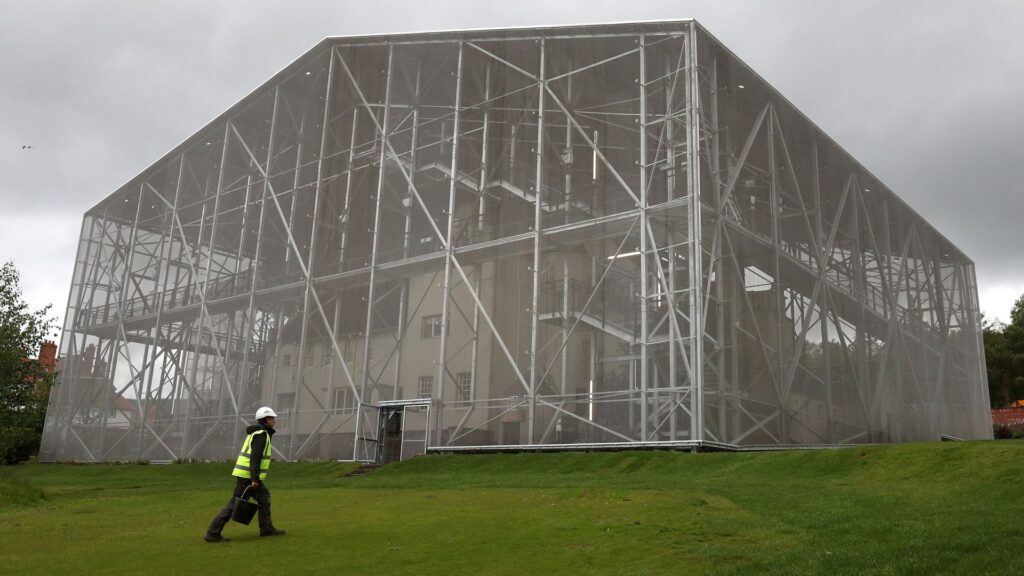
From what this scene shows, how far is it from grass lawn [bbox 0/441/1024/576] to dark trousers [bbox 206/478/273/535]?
10.1 inches

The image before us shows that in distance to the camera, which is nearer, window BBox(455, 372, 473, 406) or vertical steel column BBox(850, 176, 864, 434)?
window BBox(455, 372, 473, 406)

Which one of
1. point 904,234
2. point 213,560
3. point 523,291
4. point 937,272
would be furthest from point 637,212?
point 937,272

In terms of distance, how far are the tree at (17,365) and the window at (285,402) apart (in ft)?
26.1

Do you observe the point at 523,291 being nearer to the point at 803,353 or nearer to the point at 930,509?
the point at 803,353

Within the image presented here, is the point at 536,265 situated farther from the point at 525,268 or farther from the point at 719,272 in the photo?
the point at 719,272

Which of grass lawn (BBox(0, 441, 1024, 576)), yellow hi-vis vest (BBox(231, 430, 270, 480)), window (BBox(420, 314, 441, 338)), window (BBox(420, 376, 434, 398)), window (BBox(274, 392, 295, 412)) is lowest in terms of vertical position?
grass lawn (BBox(0, 441, 1024, 576))

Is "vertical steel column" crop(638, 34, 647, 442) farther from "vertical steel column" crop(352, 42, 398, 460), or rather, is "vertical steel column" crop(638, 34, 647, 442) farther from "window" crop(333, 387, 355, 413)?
"window" crop(333, 387, 355, 413)

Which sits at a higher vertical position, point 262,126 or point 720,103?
point 262,126

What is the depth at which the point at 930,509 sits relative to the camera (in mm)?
9969

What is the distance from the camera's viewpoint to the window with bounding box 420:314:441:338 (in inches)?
1057

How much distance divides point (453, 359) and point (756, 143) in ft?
38.4

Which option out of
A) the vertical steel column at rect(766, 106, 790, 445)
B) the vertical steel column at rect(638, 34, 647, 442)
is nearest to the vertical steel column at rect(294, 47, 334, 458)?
the vertical steel column at rect(638, 34, 647, 442)

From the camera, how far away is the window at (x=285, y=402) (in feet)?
99.5

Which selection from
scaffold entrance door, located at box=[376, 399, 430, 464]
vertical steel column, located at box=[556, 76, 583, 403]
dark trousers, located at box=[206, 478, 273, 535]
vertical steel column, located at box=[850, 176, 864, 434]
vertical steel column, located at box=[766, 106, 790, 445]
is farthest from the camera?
vertical steel column, located at box=[850, 176, 864, 434]
